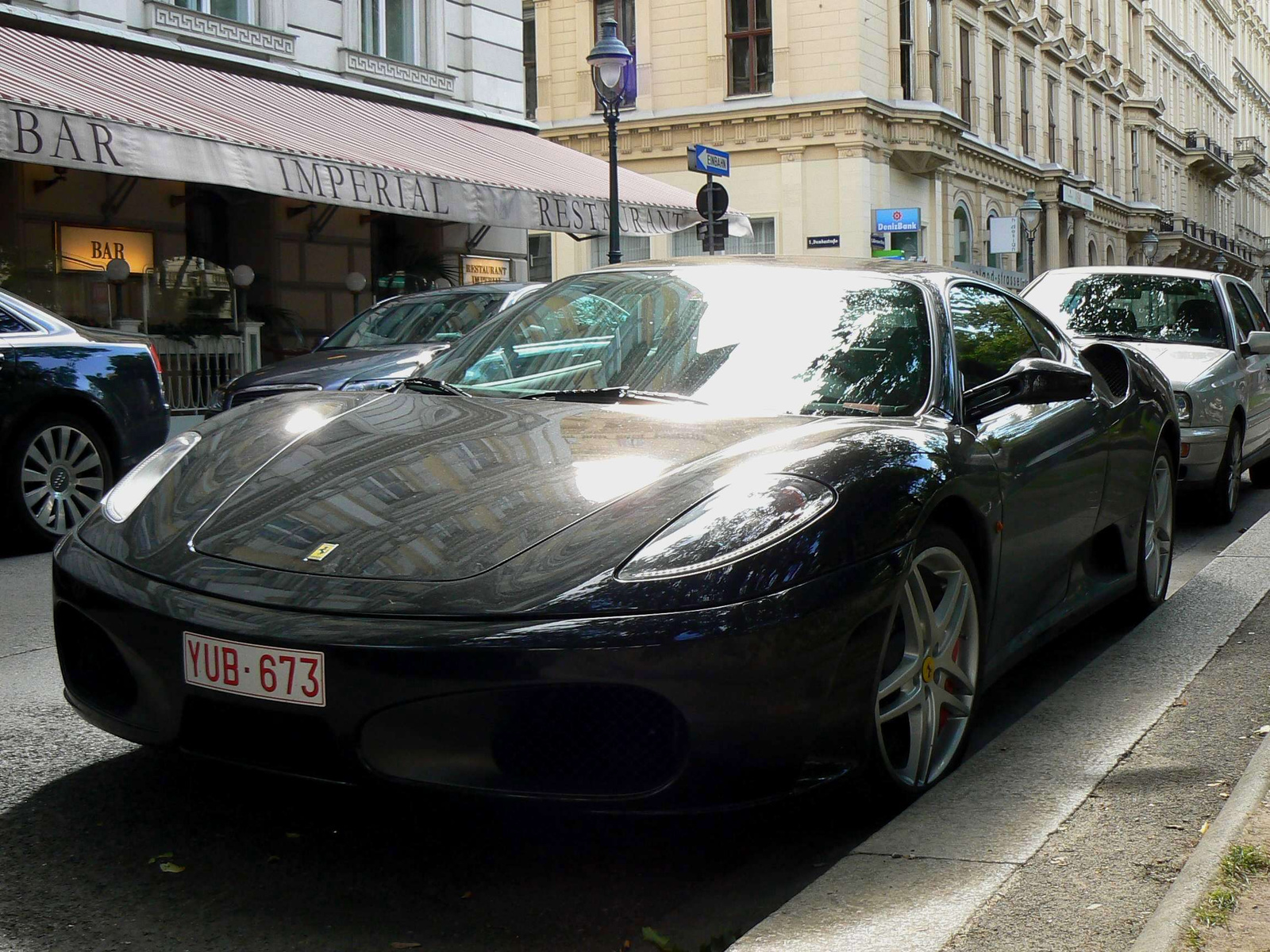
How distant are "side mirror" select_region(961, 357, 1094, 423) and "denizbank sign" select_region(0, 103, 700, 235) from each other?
30.9 feet

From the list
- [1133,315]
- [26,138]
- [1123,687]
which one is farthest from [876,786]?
[26,138]

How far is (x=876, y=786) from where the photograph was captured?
3.23 meters

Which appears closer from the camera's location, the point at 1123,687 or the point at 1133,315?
the point at 1123,687

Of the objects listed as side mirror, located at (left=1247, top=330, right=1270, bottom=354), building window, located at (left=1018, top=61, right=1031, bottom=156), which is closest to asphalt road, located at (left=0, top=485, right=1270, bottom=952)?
side mirror, located at (left=1247, top=330, right=1270, bottom=354)

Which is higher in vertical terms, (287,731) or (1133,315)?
(1133,315)

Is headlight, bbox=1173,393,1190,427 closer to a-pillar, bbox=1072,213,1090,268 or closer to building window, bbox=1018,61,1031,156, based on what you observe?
building window, bbox=1018,61,1031,156

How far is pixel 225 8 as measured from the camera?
16969mm

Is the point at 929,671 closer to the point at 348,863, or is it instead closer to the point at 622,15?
the point at 348,863

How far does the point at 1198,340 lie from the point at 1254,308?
125 cm

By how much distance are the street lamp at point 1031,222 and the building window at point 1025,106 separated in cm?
133

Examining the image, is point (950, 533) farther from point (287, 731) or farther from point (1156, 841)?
point (287, 731)

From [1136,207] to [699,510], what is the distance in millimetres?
53139

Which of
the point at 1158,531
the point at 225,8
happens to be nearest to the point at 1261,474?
the point at 1158,531

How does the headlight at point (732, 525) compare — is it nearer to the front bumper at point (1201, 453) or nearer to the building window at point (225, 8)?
the front bumper at point (1201, 453)
